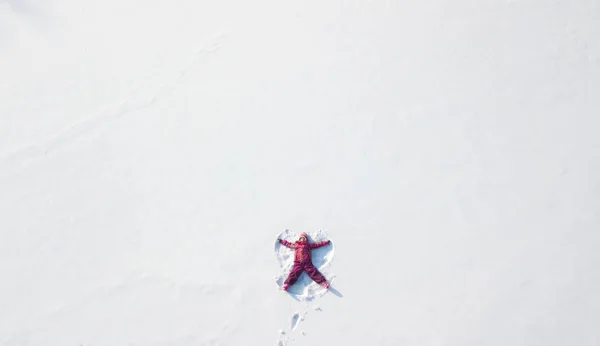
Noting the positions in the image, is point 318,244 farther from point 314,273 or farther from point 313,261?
point 314,273

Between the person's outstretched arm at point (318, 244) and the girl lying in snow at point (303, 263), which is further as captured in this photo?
the person's outstretched arm at point (318, 244)

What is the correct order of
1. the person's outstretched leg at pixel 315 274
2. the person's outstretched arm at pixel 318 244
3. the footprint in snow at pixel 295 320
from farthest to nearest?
the person's outstretched arm at pixel 318 244 < the person's outstretched leg at pixel 315 274 < the footprint in snow at pixel 295 320

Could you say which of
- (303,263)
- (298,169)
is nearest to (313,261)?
(303,263)

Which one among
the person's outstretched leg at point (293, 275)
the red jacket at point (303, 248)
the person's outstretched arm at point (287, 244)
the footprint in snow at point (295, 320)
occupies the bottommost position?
the footprint in snow at point (295, 320)

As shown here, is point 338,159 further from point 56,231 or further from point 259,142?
point 56,231

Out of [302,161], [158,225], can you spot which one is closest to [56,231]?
[158,225]

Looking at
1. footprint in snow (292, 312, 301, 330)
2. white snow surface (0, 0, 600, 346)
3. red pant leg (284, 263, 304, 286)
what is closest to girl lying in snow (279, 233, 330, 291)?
red pant leg (284, 263, 304, 286)

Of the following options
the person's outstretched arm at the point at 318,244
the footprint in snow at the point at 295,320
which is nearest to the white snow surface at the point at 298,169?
the footprint in snow at the point at 295,320

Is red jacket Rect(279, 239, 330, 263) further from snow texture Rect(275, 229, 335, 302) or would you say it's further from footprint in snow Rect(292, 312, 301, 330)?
footprint in snow Rect(292, 312, 301, 330)

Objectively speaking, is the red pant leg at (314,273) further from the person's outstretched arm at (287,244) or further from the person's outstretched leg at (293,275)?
the person's outstretched arm at (287,244)
